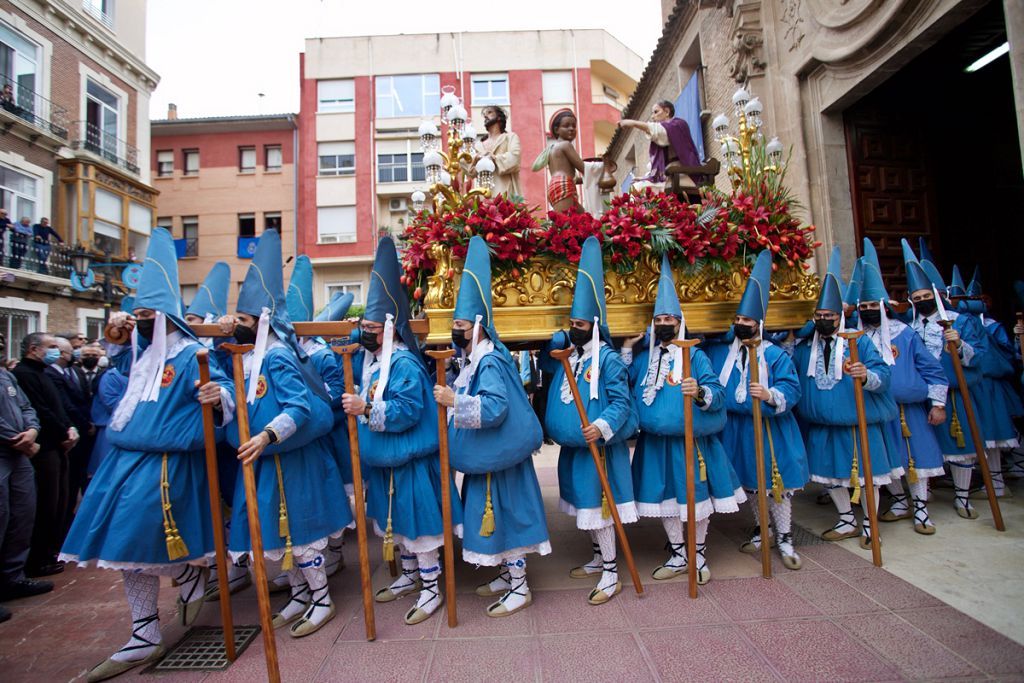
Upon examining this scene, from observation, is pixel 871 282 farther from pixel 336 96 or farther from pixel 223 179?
pixel 223 179

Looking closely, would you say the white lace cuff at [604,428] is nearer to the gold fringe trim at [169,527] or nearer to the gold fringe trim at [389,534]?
the gold fringe trim at [389,534]

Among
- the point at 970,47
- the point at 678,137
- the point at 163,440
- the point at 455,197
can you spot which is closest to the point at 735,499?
the point at 455,197

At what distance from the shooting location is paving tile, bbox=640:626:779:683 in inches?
114

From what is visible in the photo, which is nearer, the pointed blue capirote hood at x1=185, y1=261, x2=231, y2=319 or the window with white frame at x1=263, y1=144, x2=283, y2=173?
the pointed blue capirote hood at x1=185, y1=261, x2=231, y2=319

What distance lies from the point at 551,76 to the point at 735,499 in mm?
25068

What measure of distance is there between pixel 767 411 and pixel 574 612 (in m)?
2.08

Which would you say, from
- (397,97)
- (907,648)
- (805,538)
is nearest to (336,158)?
(397,97)

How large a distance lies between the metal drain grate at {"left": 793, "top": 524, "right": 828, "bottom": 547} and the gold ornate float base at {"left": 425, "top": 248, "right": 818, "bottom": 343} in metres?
1.85

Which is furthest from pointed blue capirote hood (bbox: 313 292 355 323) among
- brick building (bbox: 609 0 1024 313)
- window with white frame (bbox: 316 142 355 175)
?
window with white frame (bbox: 316 142 355 175)

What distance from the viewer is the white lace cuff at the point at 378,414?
360 centimetres

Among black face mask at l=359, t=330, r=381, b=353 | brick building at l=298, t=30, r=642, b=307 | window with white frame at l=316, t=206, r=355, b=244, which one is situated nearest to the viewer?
black face mask at l=359, t=330, r=381, b=353

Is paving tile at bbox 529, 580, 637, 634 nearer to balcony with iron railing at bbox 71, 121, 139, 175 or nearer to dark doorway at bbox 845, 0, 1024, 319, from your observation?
dark doorway at bbox 845, 0, 1024, 319

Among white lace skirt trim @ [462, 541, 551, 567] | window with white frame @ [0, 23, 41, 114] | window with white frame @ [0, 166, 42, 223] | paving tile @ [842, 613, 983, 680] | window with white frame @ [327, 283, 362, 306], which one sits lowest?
paving tile @ [842, 613, 983, 680]

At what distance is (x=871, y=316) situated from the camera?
481 cm
